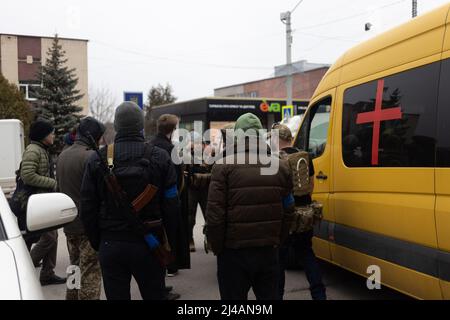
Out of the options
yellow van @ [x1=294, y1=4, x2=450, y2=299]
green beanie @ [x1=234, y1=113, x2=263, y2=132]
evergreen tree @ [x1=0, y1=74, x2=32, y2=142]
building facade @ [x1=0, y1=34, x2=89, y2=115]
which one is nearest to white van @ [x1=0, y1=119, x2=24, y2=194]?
evergreen tree @ [x1=0, y1=74, x2=32, y2=142]

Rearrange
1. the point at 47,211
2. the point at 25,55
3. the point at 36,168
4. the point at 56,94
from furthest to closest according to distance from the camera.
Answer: the point at 25,55, the point at 56,94, the point at 36,168, the point at 47,211

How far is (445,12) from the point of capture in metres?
3.45

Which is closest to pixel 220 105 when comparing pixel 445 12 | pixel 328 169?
pixel 328 169

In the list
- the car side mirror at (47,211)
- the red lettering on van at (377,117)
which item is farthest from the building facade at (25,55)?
the car side mirror at (47,211)

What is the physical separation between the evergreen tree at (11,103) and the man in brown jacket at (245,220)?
2155 centimetres

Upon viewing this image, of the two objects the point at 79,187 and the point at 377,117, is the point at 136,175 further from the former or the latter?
the point at 377,117

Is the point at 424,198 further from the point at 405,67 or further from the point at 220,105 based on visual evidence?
the point at 220,105

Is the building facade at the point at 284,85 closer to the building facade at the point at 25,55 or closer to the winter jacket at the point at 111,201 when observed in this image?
the building facade at the point at 25,55

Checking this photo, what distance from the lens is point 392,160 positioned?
395 centimetres

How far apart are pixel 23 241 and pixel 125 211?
0.65 meters

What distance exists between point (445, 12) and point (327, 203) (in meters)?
2.34

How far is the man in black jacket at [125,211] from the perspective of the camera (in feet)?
9.89

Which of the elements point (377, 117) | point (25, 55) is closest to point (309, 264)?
point (377, 117)
